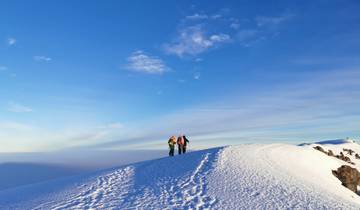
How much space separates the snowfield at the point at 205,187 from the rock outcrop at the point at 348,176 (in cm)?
256

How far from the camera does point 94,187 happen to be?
23.5 meters

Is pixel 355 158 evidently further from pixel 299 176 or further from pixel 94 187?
pixel 94 187

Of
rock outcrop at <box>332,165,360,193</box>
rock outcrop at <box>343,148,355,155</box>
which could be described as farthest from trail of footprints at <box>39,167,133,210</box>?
rock outcrop at <box>343,148,355,155</box>

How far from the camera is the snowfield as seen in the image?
62.3 ft

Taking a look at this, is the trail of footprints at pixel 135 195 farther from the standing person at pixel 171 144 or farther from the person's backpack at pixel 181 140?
the person's backpack at pixel 181 140

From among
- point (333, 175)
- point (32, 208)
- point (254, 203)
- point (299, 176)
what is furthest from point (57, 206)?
point (333, 175)

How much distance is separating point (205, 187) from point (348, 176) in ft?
58.2

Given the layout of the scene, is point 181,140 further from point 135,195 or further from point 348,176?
point 348,176

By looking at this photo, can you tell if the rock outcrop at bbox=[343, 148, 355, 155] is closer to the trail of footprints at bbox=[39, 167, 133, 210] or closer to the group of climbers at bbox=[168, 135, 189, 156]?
the group of climbers at bbox=[168, 135, 189, 156]

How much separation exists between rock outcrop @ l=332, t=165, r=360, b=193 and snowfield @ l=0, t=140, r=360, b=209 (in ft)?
8.41

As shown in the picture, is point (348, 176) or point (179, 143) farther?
point (179, 143)

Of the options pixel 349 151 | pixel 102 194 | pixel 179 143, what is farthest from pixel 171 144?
pixel 349 151

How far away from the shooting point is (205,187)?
837 inches

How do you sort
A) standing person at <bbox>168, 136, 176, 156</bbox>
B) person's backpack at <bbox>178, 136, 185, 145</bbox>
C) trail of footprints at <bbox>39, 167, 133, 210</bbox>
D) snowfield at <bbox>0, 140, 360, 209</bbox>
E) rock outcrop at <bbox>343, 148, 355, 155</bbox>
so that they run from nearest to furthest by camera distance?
1. snowfield at <bbox>0, 140, 360, 209</bbox>
2. trail of footprints at <bbox>39, 167, 133, 210</bbox>
3. standing person at <bbox>168, 136, 176, 156</bbox>
4. person's backpack at <bbox>178, 136, 185, 145</bbox>
5. rock outcrop at <bbox>343, 148, 355, 155</bbox>
